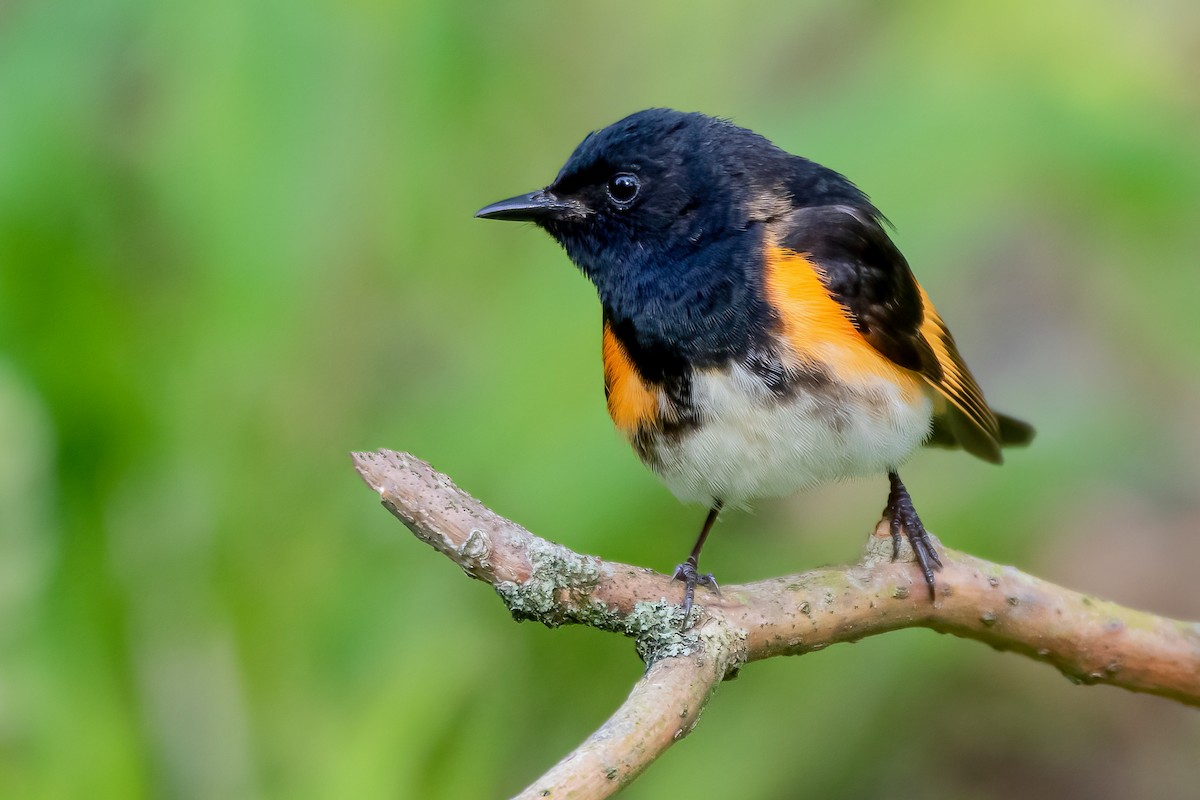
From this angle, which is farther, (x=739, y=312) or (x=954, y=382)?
(x=954, y=382)

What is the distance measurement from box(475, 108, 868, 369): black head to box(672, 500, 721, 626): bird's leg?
1.65 ft

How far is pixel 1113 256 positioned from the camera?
11.7 feet

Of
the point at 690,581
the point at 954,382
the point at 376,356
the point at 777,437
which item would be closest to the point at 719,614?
the point at 690,581

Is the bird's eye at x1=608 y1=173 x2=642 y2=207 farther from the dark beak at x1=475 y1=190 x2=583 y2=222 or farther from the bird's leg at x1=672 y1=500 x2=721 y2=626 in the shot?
the bird's leg at x1=672 y1=500 x2=721 y2=626

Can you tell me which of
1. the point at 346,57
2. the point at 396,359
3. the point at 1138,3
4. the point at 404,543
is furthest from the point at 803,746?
the point at 1138,3

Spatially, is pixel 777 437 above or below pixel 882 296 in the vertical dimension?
below

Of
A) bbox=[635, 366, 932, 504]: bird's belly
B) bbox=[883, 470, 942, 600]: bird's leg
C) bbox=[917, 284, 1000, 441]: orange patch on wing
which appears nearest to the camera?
bbox=[883, 470, 942, 600]: bird's leg

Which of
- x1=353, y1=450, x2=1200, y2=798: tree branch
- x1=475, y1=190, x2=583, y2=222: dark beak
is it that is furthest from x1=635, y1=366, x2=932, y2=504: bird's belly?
x1=475, y1=190, x2=583, y2=222: dark beak

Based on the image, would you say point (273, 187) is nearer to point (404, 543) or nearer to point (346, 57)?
point (346, 57)

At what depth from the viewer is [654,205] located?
2.82 metres

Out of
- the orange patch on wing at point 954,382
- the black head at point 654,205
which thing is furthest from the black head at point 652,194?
the orange patch on wing at point 954,382

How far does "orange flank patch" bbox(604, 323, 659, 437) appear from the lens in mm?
2764

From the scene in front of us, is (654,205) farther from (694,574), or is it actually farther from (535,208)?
(694,574)

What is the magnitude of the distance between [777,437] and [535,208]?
0.72m
